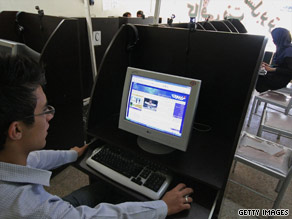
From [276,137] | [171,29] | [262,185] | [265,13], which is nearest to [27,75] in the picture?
[171,29]

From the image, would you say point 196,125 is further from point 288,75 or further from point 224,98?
point 288,75

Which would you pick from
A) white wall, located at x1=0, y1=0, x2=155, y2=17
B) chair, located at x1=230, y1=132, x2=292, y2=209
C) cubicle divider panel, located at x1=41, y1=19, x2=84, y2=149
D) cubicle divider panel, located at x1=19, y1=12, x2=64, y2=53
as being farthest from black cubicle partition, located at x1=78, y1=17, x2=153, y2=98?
chair, located at x1=230, y1=132, x2=292, y2=209

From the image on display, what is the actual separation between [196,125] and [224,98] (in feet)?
0.75

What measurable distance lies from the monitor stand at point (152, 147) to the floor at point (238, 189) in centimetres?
90

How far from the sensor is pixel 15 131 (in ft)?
2.03

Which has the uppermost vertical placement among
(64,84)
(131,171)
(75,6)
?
(75,6)

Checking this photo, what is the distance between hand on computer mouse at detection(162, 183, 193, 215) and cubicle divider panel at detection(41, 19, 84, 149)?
1.15m

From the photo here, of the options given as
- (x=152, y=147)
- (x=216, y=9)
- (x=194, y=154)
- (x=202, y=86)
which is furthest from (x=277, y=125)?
(x=216, y=9)

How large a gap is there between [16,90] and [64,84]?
Result: 3.52 ft

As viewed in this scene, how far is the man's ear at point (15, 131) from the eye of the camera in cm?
61

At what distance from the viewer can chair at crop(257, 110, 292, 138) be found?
176cm
